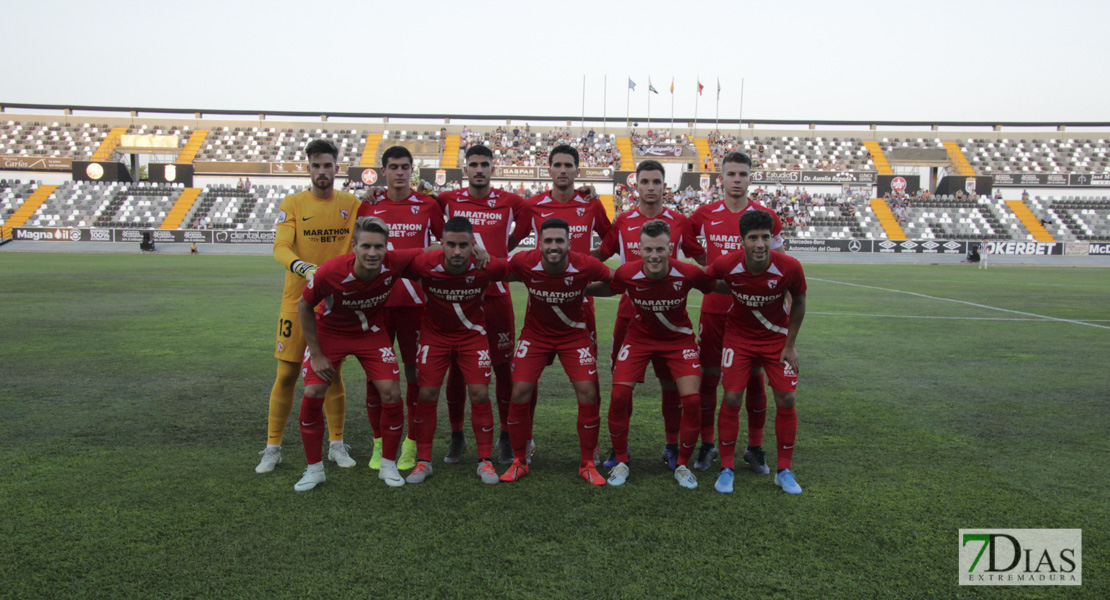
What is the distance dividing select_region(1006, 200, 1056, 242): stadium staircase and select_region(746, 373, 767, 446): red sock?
4583 cm

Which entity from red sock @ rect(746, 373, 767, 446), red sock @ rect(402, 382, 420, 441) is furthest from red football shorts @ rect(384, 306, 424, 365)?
red sock @ rect(746, 373, 767, 446)

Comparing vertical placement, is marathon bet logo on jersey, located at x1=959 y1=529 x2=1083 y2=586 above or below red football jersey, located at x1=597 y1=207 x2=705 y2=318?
below

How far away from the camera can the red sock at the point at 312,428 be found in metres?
4.64

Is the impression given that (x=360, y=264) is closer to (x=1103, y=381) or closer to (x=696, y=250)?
(x=696, y=250)

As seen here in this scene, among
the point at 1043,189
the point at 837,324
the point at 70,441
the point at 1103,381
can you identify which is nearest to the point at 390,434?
the point at 70,441

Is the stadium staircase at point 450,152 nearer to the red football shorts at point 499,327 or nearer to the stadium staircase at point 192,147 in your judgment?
the stadium staircase at point 192,147

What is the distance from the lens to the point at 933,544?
12.2ft

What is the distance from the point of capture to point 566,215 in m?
5.67

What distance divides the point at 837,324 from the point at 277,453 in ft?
33.0

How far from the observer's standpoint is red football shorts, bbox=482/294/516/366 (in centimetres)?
534

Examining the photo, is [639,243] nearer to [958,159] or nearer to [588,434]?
[588,434]

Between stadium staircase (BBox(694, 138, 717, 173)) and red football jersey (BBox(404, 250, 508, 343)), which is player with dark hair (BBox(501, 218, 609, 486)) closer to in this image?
red football jersey (BBox(404, 250, 508, 343))

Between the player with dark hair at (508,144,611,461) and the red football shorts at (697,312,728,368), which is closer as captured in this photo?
the red football shorts at (697,312,728,368)

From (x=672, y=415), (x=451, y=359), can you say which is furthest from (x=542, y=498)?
(x=672, y=415)
